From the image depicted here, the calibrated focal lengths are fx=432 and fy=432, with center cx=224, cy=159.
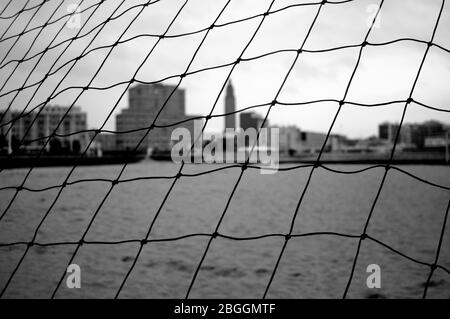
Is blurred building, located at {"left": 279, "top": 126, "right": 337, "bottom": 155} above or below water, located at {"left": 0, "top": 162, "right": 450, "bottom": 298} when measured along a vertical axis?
above

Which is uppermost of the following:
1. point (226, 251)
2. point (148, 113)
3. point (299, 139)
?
point (148, 113)

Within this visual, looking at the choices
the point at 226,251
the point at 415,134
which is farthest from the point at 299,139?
the point at 226,251

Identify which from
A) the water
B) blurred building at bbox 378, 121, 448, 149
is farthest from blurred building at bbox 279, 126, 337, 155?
the water

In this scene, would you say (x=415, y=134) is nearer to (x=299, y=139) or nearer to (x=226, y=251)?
(x=299, y=139)

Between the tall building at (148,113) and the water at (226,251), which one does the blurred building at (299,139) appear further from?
the water at (226,251)

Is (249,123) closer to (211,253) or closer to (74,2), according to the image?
(211,253)

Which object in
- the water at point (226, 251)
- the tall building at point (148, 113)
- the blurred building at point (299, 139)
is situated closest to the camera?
the water at point (226, 251)

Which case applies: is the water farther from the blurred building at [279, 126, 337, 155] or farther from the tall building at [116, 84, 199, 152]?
the blurred building at [279, 126, 337, 155]

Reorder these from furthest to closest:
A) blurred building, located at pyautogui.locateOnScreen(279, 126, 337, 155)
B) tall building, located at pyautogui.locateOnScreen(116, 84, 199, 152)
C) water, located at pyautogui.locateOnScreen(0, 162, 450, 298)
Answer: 1. blurred building, located at pyautogui.locateOnScreen(279, 126, 337, 155)
2. tall building, located at pyautogui.locateOnScreen(116, 84, 199, 152)
3. water, located at pyautogui.locateOnScreen(0, 162, 450, 298)

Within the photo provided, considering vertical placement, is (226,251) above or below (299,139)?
below

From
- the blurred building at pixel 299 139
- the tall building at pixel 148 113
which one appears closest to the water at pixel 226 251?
the tall building at pixel 148 113

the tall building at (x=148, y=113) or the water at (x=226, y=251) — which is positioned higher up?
the tall building at (x=148, y=113)

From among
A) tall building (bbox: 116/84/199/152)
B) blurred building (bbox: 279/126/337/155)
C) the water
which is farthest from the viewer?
blurred building (bbox: 279/126/337/155)

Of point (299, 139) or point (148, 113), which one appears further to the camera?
point (299, 139)
